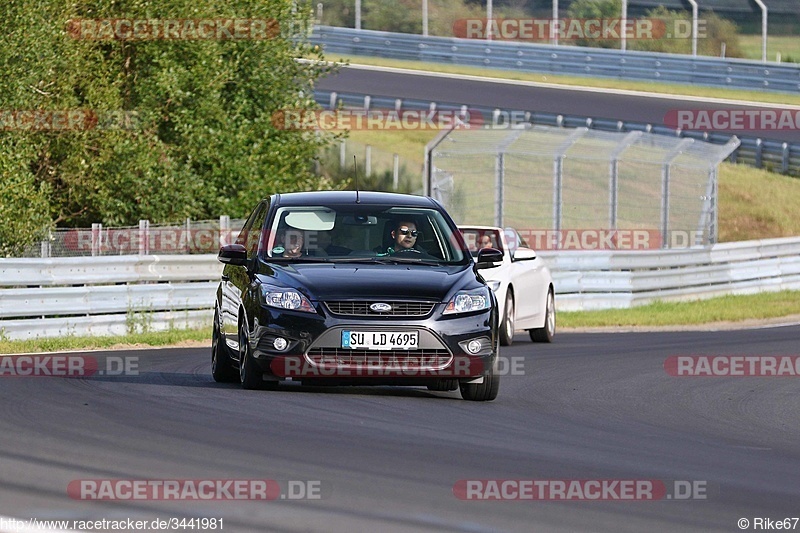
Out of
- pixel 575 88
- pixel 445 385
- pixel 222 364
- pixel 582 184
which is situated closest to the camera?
pixel 445 385

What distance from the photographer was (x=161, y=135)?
30.5 metres

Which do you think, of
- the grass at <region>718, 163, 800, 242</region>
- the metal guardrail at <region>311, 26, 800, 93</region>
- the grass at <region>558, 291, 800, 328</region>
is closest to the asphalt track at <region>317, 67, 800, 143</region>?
the metal guardrail at <region>311, 26, 800, 93</region>

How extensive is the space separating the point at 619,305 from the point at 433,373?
16.3 metres

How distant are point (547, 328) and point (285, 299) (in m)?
9.27

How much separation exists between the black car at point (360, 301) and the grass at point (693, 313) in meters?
12.2

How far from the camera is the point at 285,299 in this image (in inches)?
444

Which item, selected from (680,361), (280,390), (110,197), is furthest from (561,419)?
(110,197)

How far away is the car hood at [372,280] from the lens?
11.2 meters
